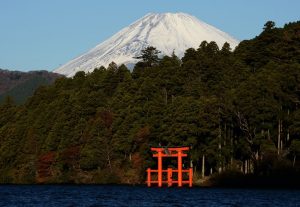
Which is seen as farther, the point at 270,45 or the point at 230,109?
the point at 270,45

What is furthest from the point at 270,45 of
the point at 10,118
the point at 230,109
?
the point at 10,118

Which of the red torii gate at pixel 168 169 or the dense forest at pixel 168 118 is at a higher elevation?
the dense forest at pixel 168 118

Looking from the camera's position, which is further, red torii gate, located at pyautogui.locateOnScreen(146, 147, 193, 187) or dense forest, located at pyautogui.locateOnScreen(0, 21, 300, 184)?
red torii gate, located at pyautogui.locateOnScreen(146, 147, 193, 187)

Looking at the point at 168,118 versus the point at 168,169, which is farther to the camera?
the point at 168,118

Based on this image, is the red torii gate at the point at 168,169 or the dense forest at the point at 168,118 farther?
the red torii gate at the point at 168,169

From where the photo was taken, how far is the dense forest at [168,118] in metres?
86.8

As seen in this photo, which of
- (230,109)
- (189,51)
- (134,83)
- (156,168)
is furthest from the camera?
(189,51)

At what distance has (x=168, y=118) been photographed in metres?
94.1

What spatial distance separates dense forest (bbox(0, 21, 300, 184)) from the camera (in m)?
86.8

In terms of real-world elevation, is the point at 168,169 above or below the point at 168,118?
below

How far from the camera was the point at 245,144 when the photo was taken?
88812 mm

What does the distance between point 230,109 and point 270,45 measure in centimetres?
2556

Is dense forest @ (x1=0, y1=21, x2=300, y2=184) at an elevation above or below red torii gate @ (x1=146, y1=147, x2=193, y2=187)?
above

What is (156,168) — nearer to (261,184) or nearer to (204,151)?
(204,151)
